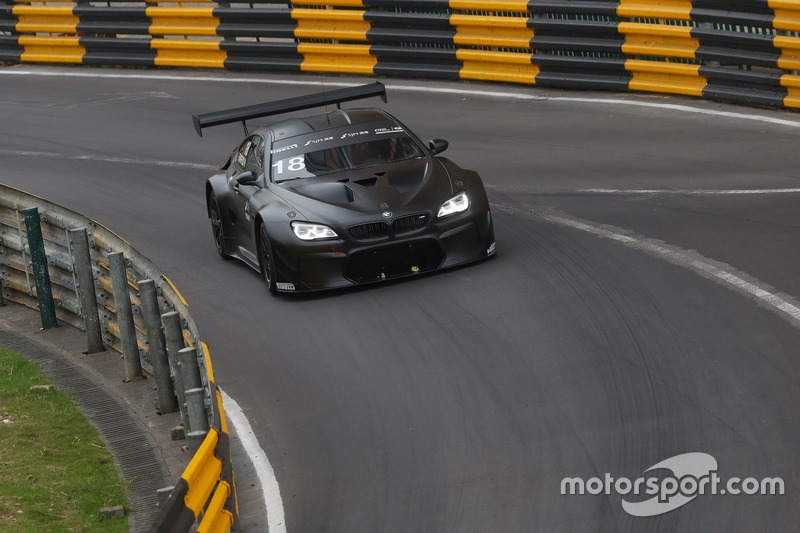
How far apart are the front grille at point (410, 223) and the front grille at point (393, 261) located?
0.40ft

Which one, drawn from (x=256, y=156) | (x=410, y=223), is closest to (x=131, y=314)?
(x=410, y=223)

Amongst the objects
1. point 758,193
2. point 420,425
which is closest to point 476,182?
point 758,193

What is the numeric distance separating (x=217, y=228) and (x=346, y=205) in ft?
7.29

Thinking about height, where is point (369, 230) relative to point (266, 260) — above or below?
above

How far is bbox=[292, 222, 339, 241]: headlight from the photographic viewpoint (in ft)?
38.3

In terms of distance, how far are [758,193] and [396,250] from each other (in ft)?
13.1

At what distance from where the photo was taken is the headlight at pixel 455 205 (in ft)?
38.9

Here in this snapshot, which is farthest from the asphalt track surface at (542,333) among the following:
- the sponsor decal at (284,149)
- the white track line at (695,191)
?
the sponsor decal at (284,149)

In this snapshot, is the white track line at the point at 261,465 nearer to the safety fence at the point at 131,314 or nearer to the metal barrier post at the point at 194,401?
the safety fence at the point at 131,314

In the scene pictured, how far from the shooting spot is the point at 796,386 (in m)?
8.62

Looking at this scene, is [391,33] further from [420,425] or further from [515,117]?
[420,425]

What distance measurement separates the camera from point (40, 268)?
12.3 metres

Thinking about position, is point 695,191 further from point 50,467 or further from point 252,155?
point 50,467

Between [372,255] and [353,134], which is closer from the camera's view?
[372,255]
